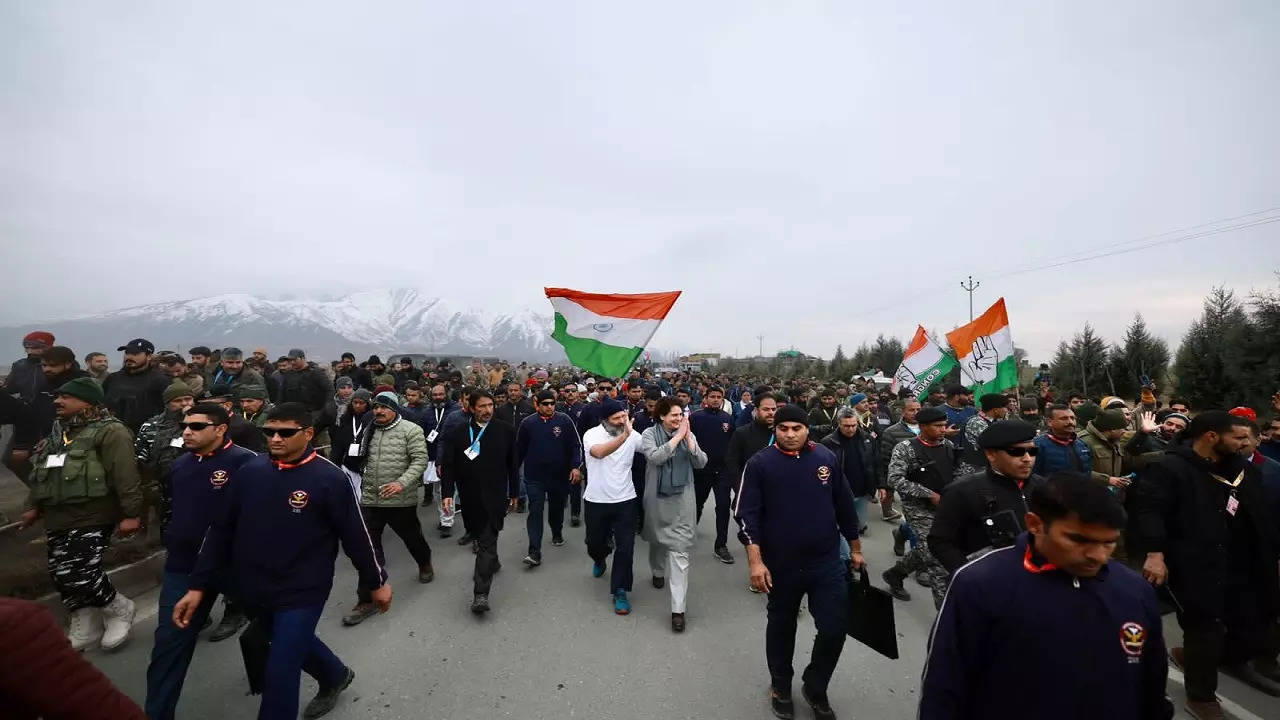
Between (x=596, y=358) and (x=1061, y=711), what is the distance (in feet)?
21.0

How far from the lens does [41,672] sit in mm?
1342

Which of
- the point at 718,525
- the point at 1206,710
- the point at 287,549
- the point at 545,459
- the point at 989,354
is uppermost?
the point at 989,354

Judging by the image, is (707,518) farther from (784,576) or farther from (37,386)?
(37,386)

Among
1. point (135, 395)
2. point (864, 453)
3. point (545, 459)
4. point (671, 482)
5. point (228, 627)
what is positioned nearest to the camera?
point (228, 627)

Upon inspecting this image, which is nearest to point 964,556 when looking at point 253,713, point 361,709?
point 361,709

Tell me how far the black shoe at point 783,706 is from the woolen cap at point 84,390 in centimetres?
542

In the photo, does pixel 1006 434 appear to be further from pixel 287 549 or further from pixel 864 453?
pixel 287 549

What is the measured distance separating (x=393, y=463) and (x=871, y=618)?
14.8 feet

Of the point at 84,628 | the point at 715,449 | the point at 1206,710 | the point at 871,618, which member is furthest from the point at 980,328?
the point at 84,628

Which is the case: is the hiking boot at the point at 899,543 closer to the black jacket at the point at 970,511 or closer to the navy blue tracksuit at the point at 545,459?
the black jacket at the point at 970,511

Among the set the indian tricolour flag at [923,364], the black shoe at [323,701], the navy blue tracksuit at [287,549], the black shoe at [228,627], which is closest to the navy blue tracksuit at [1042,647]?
the navy blue tracksuit at [287,549]

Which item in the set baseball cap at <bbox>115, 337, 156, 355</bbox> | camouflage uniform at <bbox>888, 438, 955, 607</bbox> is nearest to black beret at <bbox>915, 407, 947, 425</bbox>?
camouflage uniform at <bbox>888, 438, 955, 607</bbox>

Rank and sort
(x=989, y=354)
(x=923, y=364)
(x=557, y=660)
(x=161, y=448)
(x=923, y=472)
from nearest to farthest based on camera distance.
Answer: (x=557, y=660), (x=923, y=472), (x=161, y=448), (x=989, y=354), (x=923, y=364)

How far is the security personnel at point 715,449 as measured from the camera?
6.27 metres
